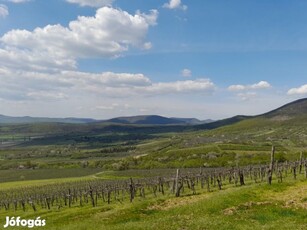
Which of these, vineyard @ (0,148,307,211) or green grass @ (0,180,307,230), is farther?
vineyard @ (0,148,307,211)

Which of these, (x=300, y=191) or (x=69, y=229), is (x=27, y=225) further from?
(x=300, y=191)

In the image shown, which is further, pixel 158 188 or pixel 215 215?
pixel 158 188

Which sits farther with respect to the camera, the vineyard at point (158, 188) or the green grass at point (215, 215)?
the vineyard at point (158, 188)

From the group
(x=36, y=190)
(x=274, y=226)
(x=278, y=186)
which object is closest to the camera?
(x=274, y=226)

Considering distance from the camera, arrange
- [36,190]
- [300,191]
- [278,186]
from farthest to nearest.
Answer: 1. [36,190]
2. [278,186]
3. [300,191]

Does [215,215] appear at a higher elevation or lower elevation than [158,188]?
higher

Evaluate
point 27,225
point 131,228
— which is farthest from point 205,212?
point 27,225

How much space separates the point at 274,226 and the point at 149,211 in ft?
46.0

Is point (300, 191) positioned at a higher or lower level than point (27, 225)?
higher

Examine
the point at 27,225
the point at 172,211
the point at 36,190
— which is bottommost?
the point at 36,190

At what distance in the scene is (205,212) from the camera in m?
35.3

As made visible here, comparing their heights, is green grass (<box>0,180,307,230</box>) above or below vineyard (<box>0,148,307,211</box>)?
above

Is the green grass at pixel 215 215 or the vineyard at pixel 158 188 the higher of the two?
the green grass at pixel 215 215

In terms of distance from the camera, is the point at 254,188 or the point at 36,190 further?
the point at 36,190
